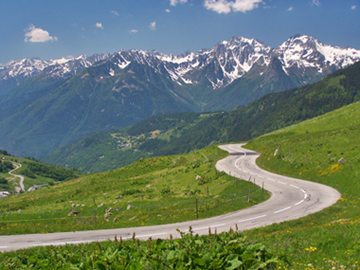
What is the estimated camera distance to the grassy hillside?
684 inches

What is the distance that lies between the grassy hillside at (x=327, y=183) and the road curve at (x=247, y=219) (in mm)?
2284

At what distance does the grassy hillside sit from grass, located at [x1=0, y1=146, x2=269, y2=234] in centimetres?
1021

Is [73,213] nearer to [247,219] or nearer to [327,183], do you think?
[247,219]

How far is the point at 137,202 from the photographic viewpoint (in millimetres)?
61500

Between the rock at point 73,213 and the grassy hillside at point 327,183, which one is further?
the rock at point 73,213

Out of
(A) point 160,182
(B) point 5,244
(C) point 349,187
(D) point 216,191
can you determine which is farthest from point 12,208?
(C) point 349,187

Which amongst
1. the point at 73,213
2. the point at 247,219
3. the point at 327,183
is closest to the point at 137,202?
the point at 73,213

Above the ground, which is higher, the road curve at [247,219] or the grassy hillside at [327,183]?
the grassy hillside at [327,183]

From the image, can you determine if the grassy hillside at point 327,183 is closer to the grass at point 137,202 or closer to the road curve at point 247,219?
the road curve at point 247,219

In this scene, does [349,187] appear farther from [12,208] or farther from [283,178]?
[12,208]

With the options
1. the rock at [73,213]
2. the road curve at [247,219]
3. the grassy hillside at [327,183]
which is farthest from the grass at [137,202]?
the grassy hillside at [327,183]

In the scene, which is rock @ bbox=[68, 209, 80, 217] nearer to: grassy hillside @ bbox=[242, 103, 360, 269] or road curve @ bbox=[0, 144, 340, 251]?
road curve @ bbox=[0, 144, 340, 251]

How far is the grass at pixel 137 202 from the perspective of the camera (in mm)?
→ 43528

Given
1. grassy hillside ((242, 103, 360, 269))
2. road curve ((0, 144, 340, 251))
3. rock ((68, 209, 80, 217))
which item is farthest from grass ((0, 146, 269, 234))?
grassy hillside ((242, 103, 360, 269))
